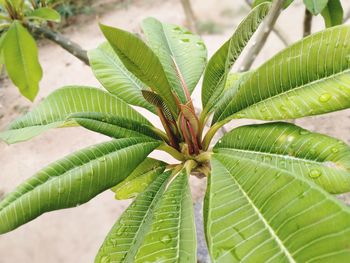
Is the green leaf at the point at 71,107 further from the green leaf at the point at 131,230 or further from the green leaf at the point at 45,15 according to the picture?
the green leaf at the point at 45,15

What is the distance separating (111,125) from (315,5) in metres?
0.52

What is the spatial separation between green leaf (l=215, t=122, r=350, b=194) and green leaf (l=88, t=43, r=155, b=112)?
0.79 feet

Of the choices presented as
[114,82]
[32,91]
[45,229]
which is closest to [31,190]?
[114,82]

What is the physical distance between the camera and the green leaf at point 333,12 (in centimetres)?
101

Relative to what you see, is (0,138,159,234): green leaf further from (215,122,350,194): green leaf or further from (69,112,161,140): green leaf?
(215,122,350,194): green leaf

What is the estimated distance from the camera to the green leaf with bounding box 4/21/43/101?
3.94ft

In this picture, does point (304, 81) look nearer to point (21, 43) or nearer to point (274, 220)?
point (274, 220)

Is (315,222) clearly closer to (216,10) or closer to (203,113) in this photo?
(203,113)

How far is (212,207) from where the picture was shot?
0.47 meters

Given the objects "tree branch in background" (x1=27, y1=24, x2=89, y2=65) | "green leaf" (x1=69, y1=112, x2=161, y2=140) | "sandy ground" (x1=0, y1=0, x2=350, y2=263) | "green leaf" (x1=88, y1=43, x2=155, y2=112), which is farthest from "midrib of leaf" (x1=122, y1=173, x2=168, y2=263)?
"sandy ground" (x1=0, y1=0, x2=350, y2=263)

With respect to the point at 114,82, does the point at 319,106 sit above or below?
below

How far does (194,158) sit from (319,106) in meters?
0.26

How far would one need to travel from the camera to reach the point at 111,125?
0.64 meters

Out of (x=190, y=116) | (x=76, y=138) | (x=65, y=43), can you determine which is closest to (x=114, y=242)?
(x=190, y=116)
